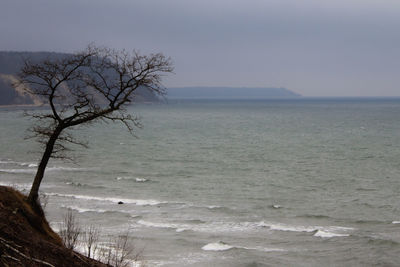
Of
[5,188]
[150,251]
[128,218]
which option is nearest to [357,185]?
[128,218]

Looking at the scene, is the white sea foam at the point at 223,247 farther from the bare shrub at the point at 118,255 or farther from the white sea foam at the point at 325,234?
the white sea foam at the point at 325,234

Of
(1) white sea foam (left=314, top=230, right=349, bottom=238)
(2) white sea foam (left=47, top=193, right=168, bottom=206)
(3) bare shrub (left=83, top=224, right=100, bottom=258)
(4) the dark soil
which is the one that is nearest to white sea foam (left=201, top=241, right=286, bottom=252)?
(1) white sea foam (left=314, top=230, right=349, bottom=238)

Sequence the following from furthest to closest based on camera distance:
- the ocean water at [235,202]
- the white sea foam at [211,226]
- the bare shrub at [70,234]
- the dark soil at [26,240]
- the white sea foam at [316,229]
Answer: the white sea foam at [211,226], the white sea foam at [316,229], the ocean water at [235,202], the bare shrub at [70,234], the dark soil at [26,240]

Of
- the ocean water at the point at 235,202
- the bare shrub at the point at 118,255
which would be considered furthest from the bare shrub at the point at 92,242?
the ocean water at the point at 235,202

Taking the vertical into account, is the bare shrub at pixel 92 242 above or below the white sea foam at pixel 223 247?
above

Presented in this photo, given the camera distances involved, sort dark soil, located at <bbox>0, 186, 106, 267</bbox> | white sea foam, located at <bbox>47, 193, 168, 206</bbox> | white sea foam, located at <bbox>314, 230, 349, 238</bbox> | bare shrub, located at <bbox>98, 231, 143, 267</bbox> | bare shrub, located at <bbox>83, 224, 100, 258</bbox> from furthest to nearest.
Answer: white sea foam, located at <bbox>47, 193, 168, 206</bbox>
white sea foam, located at <bbox>314, 230, 349, 238</bbox>
bare shrub, located at <bbox>98, 231, 143, 267</bbox>
bare shrub, located at <bbox>83, 224, 100, 258</bbox>
dark soil, located at <bbox>0, 186, 106, 267</bbox>

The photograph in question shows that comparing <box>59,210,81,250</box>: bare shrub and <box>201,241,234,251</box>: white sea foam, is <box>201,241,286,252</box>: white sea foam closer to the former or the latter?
<box>201,241,234,251</box>: white sea foam

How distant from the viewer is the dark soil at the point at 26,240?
11.9 m

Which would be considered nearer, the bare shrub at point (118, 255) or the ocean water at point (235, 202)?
the bare shrub at point (118, 255)

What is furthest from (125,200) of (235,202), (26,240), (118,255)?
(26,240)

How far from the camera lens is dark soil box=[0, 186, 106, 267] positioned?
39.2 feet

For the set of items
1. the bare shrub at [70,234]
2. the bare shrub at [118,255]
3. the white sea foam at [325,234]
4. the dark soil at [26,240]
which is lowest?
the white sea foam at [325,234]

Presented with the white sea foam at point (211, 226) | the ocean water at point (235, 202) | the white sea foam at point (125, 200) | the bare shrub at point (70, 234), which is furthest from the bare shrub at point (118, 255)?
the white sea foam at point (125, 200)

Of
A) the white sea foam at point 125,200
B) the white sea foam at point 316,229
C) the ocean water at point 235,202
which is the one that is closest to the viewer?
the ocean water at point 235,202
